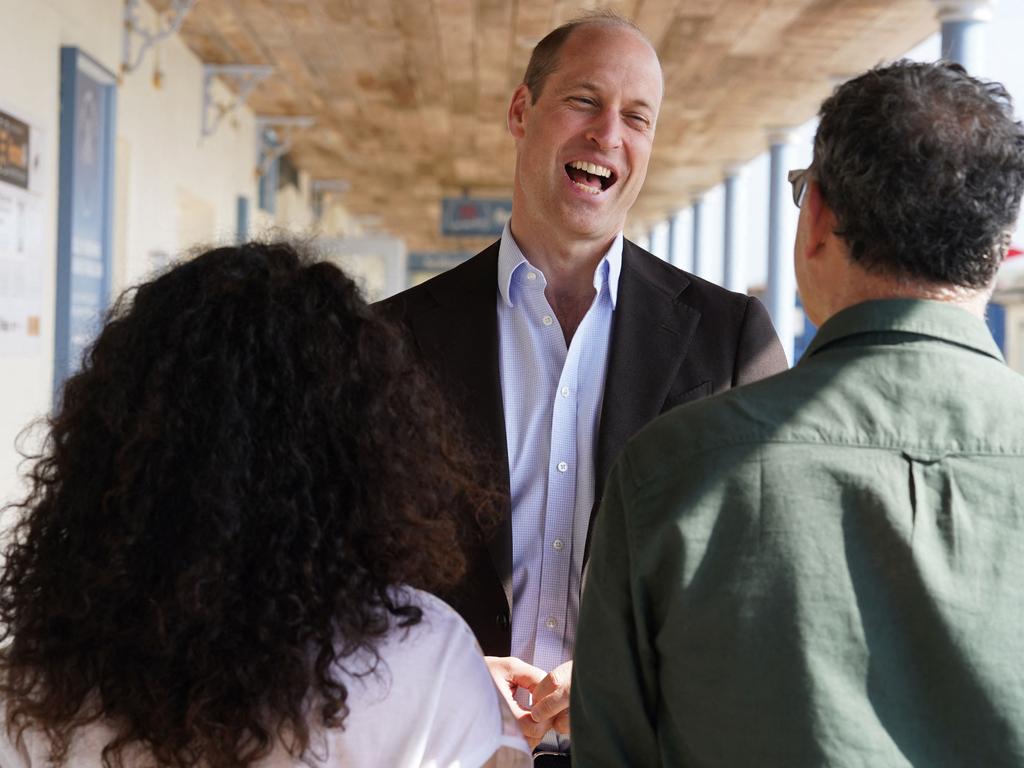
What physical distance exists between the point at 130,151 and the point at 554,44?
4899mm

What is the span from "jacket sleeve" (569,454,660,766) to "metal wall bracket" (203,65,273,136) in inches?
275

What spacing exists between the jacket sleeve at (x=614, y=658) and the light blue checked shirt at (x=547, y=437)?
0.55m

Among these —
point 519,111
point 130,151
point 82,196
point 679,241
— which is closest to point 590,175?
point 519,111

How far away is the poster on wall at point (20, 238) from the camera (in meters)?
4.57

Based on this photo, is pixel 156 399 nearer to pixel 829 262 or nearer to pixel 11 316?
pixel 829 262

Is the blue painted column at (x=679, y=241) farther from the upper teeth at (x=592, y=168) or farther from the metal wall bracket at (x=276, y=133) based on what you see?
the upper teeth at (x=592, y=168)

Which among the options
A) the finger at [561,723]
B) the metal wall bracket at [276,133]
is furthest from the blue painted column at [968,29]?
the finger at [561,723]

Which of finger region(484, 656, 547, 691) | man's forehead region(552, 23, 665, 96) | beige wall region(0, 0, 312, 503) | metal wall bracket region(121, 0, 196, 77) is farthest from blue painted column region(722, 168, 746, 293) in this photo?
finger region(484, 656, 547, 691)

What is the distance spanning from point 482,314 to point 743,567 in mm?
941

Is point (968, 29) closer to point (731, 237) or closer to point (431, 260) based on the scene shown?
point (731, 237)

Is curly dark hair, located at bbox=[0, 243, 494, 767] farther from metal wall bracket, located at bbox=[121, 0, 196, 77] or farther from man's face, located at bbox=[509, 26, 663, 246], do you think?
metal wall bracket, located at bbox=[121, 0, 196, 77]

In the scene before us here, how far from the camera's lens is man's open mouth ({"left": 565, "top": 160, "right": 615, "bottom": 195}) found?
6.62 feet

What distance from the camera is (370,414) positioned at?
118 cm

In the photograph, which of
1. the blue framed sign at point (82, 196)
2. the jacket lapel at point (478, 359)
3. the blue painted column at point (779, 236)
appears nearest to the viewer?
the jacket lapel at point (478, 359)
